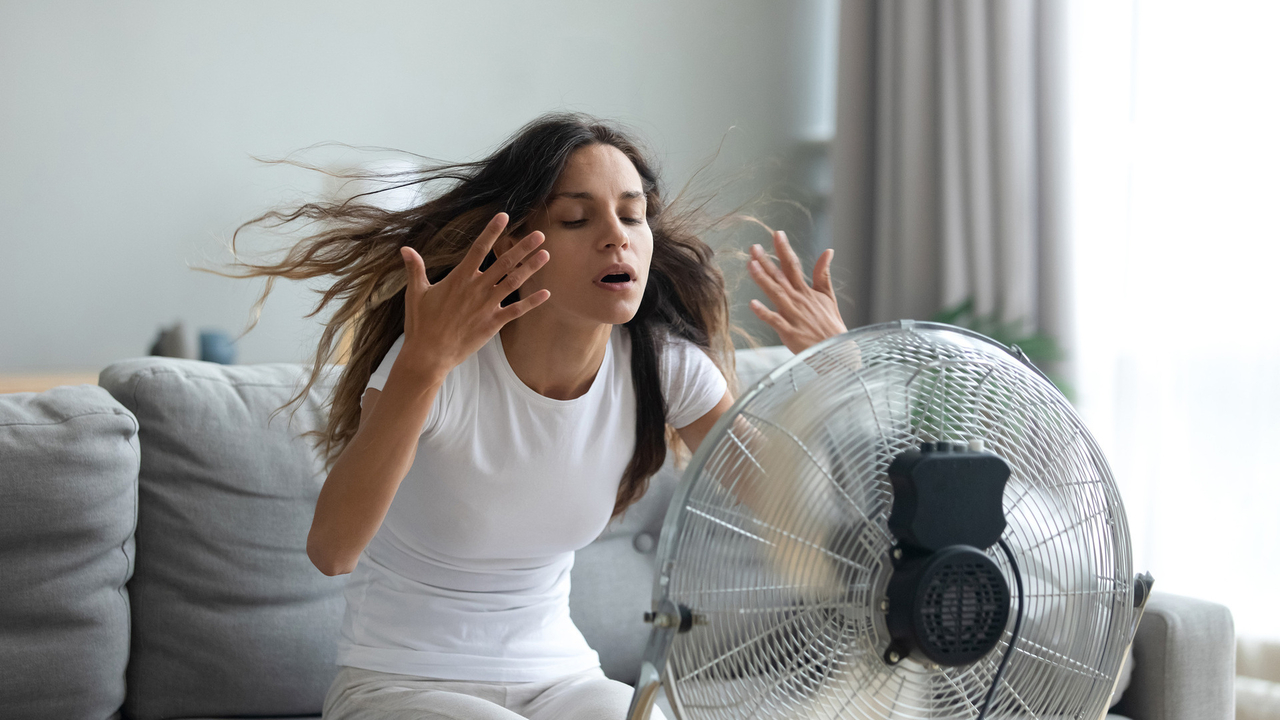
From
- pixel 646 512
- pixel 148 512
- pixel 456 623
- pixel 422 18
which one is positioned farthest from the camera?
pixel 422 18

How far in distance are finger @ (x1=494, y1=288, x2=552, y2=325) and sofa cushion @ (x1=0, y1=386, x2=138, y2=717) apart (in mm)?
676

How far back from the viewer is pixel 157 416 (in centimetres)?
134

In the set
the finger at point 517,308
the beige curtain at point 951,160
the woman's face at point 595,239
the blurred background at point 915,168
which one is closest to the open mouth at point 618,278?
the woman's face at point 595,239

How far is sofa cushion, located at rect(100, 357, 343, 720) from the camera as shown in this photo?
1298 mm

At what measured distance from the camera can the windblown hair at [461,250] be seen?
1.07 m

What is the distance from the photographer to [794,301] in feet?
3.77

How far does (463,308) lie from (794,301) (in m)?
0.44

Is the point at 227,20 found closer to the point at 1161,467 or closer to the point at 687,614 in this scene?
the point at 687,614

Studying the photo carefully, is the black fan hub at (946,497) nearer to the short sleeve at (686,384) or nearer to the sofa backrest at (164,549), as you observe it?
the short sleeve at (686,384)

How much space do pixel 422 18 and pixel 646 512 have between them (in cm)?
156

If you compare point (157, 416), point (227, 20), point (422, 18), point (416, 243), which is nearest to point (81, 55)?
point (227, 20)

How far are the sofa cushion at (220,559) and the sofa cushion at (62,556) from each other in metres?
0.05

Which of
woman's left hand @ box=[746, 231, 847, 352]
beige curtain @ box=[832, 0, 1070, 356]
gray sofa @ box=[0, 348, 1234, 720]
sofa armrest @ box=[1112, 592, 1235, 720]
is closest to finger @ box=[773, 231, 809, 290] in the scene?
woman's left hand @ box=[746, 231, 847, 352]

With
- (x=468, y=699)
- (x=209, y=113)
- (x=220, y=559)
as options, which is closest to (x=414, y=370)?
(x=468, y=699)
